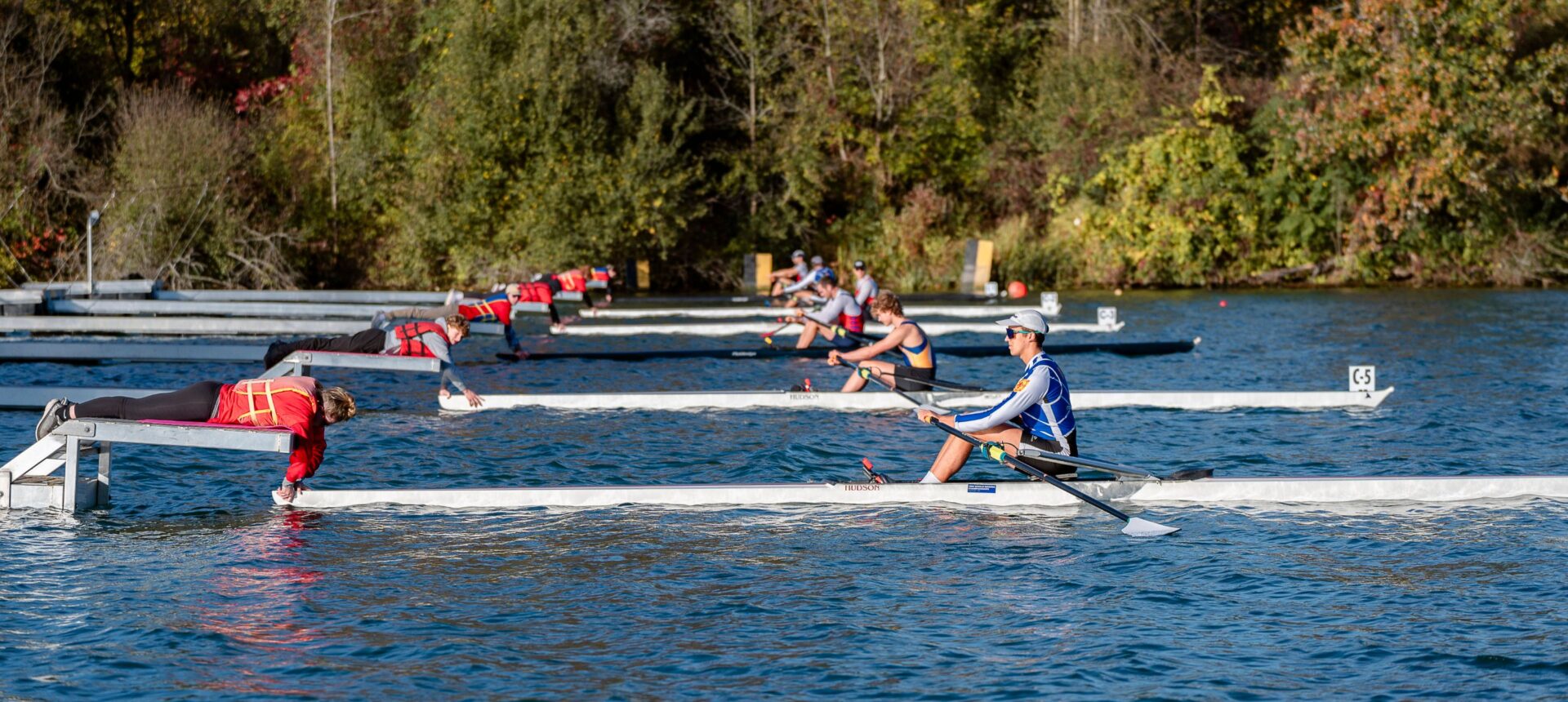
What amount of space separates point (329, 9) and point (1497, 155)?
29613mm

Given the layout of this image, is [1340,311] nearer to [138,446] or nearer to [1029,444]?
[1029,444]

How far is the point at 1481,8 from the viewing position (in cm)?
3797

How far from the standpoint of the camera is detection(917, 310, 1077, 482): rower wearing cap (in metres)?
11.7

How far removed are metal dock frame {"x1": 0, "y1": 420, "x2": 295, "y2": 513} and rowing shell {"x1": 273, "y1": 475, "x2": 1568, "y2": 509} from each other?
938 mm

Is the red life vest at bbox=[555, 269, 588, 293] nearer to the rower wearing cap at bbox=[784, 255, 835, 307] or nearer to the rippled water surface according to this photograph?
the rower wearing cap at bbox=[784, 255, 835, 307]

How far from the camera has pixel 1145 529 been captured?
11.0 metres

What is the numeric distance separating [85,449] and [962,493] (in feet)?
21.5

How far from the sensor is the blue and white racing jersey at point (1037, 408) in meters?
11.7

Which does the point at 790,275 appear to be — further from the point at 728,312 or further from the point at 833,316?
the point at 833,316

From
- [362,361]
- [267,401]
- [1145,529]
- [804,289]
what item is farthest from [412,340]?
[804,289]

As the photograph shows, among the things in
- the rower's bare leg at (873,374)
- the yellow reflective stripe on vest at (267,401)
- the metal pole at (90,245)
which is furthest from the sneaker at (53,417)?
the metal pole at (90,245)

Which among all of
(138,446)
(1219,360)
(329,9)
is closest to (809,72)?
(329,9)

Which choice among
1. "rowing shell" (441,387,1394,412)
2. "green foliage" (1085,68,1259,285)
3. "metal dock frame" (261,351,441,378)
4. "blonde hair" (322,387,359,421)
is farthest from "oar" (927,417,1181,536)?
"green foliage" (1085,68,1259,285)

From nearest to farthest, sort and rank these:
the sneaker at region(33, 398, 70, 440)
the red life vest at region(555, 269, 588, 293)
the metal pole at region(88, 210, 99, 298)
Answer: the sneaker at region(33, 398, 70, 440) < the metal pole at region(88, 210, 99, 298) < the red life vest at region(555, 269, 588, 293)
